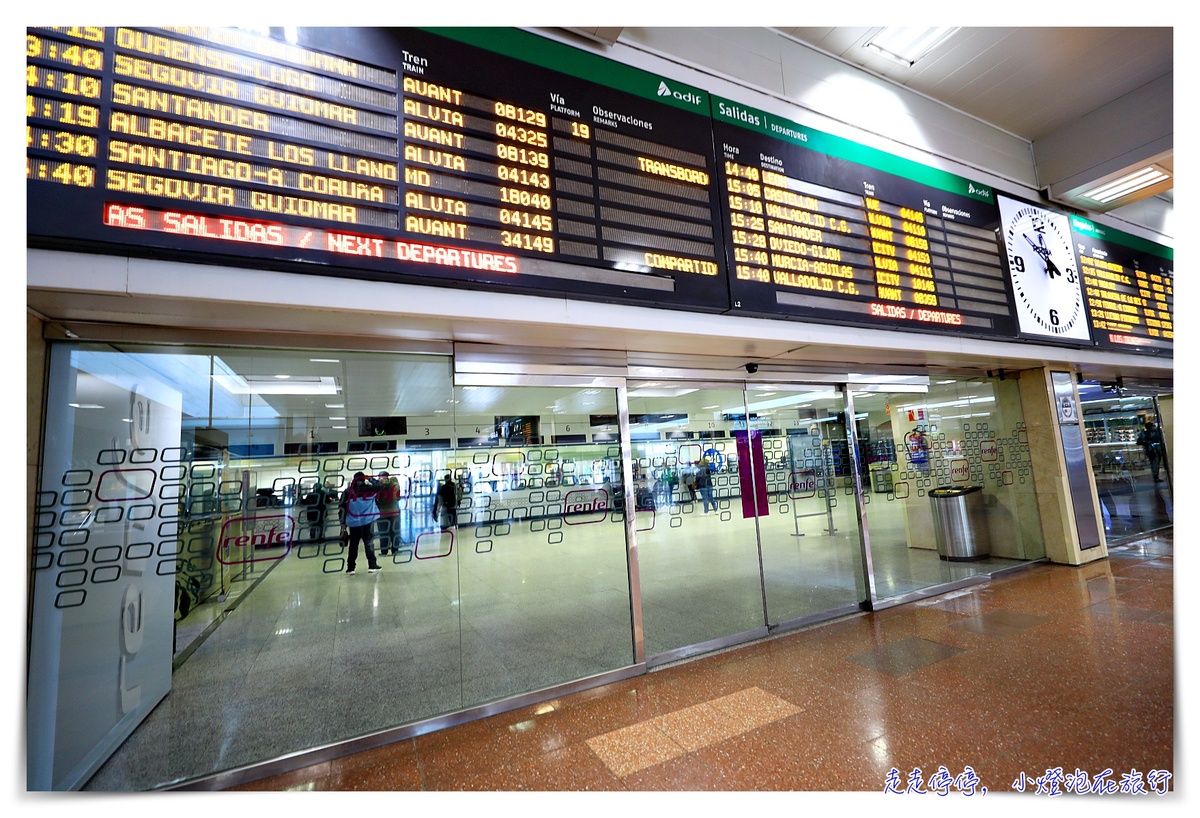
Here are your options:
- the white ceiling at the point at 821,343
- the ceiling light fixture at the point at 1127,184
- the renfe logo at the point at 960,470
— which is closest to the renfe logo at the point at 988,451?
the renfe logo at the point at 960,470

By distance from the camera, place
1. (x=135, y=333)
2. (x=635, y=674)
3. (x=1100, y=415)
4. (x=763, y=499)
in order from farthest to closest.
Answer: (x=1100, y=415) → (x=763, y=499) → (x=635, y=674) → (x=135, y=333)

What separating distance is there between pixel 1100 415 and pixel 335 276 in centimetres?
932

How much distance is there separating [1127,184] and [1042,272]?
6.54 ft

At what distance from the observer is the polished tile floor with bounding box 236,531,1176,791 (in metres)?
2.23

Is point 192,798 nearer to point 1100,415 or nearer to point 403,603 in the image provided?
point 403,603

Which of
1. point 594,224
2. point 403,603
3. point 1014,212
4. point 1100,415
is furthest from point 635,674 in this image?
point 1100,415

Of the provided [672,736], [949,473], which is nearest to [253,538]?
[672,736]

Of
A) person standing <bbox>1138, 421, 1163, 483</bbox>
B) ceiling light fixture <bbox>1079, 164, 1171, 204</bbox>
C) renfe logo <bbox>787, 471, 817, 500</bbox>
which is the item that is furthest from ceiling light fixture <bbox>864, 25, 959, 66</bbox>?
person standing <bbox>1138, 421, 1163, 483</bbox>

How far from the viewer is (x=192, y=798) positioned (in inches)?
87.7

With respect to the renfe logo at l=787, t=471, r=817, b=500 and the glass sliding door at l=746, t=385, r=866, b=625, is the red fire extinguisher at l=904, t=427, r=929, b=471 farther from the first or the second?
the renfe logo at l=787, t=471, r=817, b=500

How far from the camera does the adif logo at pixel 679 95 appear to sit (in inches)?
132

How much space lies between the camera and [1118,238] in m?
6.17

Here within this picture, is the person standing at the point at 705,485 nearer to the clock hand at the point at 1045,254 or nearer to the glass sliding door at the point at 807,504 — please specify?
the glass sliding door at the point at 807,504

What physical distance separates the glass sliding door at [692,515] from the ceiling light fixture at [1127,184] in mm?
5250
